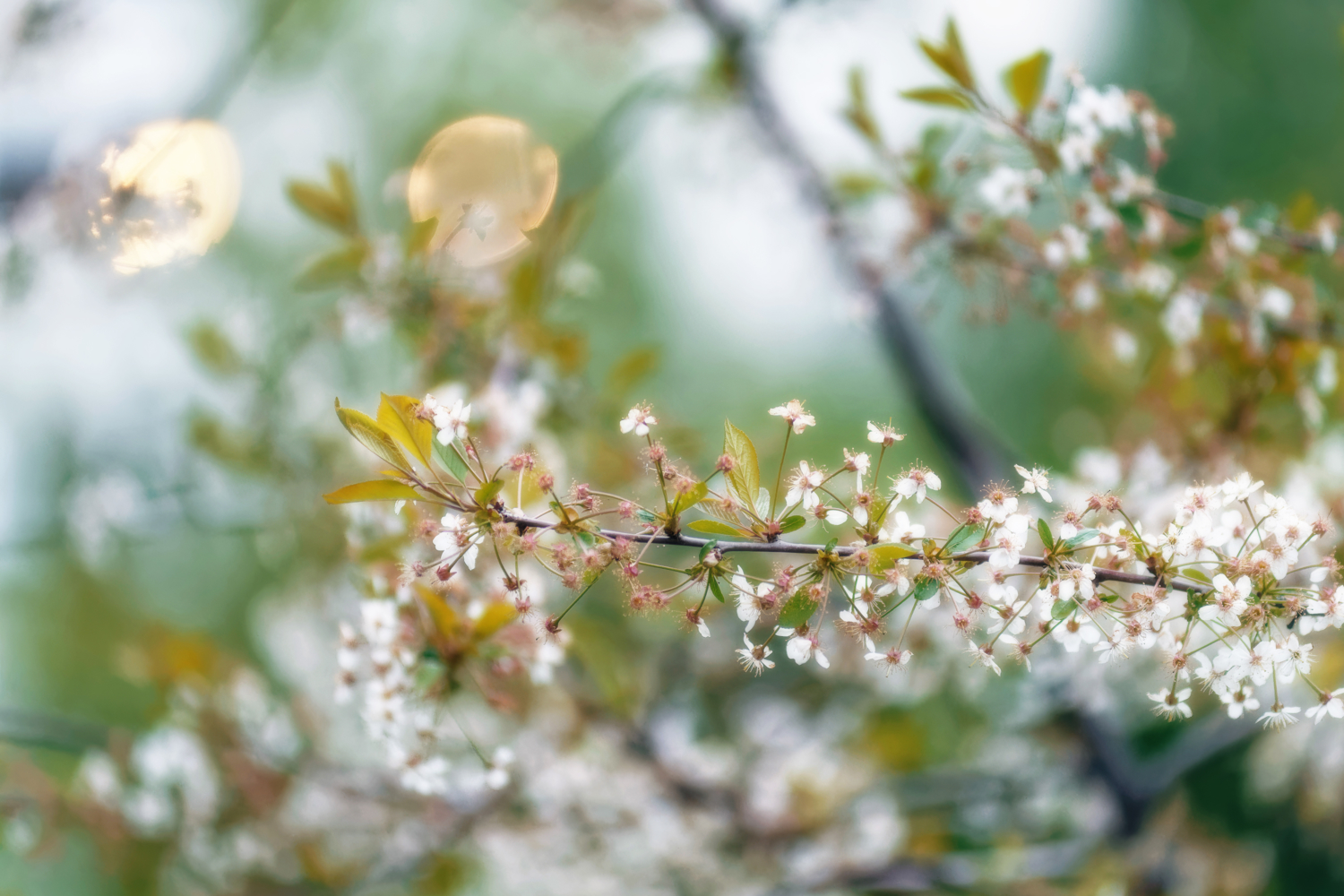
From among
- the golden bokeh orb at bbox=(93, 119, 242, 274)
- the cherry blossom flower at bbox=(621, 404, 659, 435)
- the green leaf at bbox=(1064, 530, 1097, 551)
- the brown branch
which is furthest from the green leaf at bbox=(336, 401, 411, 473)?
the golden bokeh orb at bbox=(93, 119, 242, 274)

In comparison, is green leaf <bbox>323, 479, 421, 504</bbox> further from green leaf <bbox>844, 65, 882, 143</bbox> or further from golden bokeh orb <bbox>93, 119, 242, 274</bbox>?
golden bokeh orb <bbox>93, 119, 242, 274</bbox>

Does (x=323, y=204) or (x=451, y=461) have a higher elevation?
(x=323, y=204)

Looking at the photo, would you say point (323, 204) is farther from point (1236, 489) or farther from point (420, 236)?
point (1236, 489)

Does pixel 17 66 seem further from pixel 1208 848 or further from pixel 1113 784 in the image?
pixel 1208 848

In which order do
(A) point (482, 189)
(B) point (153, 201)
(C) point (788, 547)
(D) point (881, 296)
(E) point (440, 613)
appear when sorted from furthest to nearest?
1. (A) point (482, 189)
2. (D) point (881, 296)
3. (B) point (153, 201)
4. (E) point (440, 613)
5. (C) point (788, 547)

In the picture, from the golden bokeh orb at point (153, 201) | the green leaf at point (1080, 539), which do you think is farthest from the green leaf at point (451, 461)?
the golden bokeh orb at point (153, 201)

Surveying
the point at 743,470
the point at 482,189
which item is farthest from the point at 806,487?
the point at 482,189
